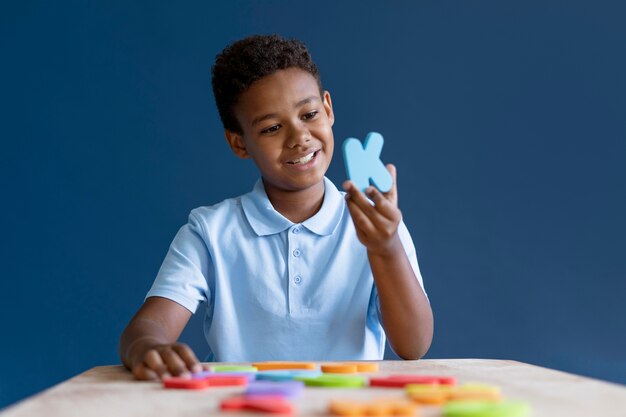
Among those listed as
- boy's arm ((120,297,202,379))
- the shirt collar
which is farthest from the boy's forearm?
boy's arm ((120,297,202,379))

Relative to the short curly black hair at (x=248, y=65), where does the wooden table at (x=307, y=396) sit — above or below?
below

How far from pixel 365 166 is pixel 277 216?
14.1 inches

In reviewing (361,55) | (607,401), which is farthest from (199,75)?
(607,401)

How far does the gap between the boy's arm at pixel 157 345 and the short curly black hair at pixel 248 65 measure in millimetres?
401

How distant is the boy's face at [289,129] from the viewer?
1342mm

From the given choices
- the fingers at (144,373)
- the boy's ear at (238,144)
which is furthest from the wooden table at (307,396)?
the boy's ear at (238,144)

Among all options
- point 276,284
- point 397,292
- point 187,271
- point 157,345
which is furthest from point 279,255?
point 157,345

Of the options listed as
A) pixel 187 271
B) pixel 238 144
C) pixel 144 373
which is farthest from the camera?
pixel 238 144

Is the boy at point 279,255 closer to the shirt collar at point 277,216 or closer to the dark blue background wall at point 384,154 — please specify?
the shirt collar at point 277,216

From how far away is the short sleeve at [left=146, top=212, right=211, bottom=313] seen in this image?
1.27m

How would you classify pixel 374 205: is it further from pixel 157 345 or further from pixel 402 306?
pixel 157 345

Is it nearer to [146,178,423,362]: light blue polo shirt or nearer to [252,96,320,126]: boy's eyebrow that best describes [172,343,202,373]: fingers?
[146,178,423,362]: light blue polo shirt

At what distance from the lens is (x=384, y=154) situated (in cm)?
221

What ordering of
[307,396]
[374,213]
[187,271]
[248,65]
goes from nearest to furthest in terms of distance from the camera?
[307,396], [374,213], [187,271], [248,65]
